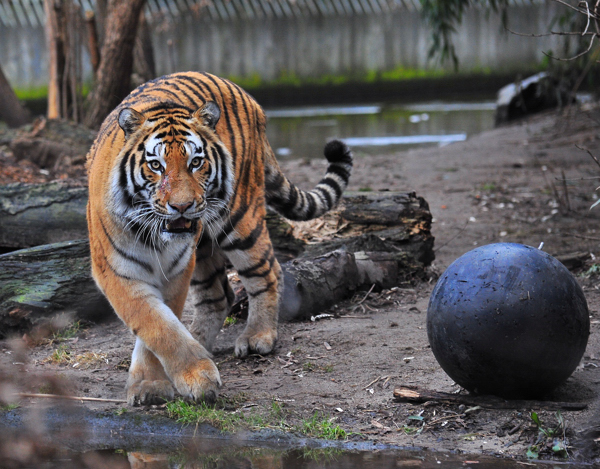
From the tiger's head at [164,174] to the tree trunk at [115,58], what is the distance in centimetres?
570

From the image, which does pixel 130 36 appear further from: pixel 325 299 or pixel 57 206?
pixel 325 299

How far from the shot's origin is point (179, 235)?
3.57 metres

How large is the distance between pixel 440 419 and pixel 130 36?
7.23 metres

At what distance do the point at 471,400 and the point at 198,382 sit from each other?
129 cm

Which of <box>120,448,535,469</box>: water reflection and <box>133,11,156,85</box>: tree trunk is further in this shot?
<box>133,11,156,85</box>: tree trunk

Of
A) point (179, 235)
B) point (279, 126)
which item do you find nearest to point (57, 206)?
point (179, 235)

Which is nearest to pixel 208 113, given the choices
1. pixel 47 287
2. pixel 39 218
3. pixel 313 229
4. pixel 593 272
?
pixel 47 287

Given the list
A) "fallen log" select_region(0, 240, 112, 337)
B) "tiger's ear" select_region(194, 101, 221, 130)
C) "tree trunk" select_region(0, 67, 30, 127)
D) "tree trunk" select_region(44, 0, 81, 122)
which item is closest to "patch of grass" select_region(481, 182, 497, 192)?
"fallen log" select_region(0, 240, 112, 337)

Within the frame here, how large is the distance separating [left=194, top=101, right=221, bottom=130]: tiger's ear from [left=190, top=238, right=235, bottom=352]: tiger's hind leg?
38.5 inches

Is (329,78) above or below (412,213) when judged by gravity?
above

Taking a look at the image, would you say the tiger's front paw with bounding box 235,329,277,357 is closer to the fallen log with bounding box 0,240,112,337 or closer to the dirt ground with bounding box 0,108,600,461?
the dirt ground with bounding box 0,108,600,461

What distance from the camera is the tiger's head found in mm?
3477

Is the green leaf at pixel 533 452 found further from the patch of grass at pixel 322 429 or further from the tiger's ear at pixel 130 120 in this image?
the tiger's ear at pixel 130 120

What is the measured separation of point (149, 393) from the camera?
355cm
